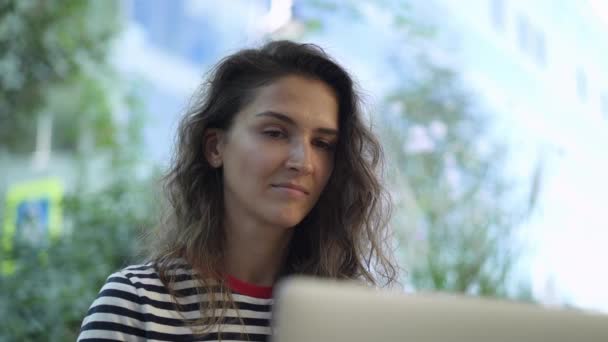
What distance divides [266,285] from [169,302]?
0.60 feet

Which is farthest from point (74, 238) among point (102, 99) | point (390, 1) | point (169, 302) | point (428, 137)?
point (169, 302)

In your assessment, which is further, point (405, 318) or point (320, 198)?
point (320, 198)

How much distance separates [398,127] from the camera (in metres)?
3.40

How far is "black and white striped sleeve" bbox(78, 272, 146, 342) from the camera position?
1.12 m

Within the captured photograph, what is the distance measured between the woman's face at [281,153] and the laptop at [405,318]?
2.33 ft

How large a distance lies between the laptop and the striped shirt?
719mm

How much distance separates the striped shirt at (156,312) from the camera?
114 centimetres

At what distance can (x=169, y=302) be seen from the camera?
119 cm

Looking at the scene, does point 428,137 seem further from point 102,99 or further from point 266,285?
point 266,285

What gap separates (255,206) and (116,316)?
0.94 feet

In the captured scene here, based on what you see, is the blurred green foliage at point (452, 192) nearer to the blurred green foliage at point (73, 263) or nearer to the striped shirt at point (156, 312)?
the blurred green foliage at point (73, 263)

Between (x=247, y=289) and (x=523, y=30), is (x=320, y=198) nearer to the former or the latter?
(x=247, y=289)

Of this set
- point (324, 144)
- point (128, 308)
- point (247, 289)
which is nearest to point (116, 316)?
point (128, 308)

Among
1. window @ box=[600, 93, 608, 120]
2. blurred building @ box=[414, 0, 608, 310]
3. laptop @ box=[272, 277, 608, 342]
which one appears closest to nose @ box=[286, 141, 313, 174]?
laptop @ box=[272, 277, 608, 342]
